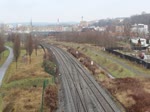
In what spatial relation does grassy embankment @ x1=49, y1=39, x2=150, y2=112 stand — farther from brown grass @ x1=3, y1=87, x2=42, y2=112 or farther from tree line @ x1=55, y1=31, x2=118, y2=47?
tree line @ x1=55, y1=31, x2=118, y2=47

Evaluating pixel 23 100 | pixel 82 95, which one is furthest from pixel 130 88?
pixel 23 100

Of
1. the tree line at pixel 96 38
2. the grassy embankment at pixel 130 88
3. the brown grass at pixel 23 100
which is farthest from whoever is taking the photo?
the tree line at pixel 96 38

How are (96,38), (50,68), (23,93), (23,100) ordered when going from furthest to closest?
(96,38), (50,68), (23,93), (23,100)

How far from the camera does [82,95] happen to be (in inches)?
1086

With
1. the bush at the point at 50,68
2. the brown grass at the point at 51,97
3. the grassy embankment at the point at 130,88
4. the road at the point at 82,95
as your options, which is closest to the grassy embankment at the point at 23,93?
the brown grass at the point at 51,97

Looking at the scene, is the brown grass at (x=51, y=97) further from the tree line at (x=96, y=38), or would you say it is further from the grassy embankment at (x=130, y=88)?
the tree line at (x=96, y=38)

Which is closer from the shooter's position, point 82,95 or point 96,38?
point 82,95

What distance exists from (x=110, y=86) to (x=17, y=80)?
12.9 metres

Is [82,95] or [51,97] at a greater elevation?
[51,97]

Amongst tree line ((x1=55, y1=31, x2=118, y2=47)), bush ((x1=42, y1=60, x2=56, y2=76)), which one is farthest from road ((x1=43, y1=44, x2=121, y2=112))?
tree line ((x1=55, y1=31, x2=118, y2=47))

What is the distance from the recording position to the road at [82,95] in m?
23.5

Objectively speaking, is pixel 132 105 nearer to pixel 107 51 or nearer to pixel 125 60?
pixel 125 60

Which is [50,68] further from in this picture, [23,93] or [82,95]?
[82,95]

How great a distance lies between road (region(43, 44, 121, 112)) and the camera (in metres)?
23.5
